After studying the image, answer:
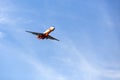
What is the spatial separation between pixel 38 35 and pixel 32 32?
4.19 meters

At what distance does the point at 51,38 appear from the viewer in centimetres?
14638

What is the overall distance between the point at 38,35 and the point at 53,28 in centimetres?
1048

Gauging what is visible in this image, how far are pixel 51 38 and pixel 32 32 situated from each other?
11058mm

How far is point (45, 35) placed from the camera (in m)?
142

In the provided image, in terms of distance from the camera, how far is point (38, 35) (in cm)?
14412

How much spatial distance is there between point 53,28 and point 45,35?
272 inches

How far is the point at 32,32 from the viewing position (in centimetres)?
14138

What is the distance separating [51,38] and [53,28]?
9.76 metres

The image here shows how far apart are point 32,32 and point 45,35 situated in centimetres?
673

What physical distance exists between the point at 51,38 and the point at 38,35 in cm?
713

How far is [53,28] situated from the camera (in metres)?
138
